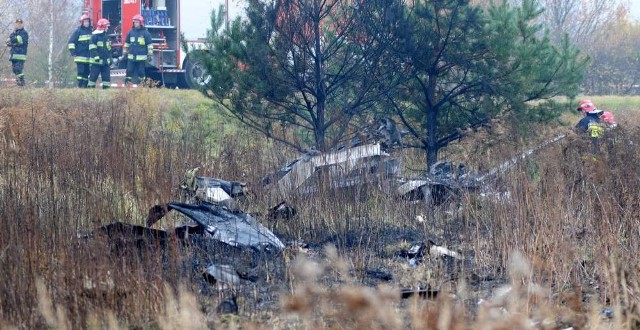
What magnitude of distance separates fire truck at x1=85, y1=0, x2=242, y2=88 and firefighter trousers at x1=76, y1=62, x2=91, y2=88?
0.73 m

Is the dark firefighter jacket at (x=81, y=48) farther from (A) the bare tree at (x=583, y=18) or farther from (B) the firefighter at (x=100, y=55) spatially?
(A) the bare tree at (x=583, y=18)

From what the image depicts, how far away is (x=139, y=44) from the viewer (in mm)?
19250

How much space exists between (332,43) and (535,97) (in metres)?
2.73

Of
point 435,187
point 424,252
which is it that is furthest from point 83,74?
point 424,252

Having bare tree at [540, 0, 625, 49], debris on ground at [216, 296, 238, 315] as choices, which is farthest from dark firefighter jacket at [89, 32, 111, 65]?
bare tree at [540, 0, 625, 49]

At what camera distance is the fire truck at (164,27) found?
2089 centimetres

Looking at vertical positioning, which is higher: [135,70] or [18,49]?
[18,49]

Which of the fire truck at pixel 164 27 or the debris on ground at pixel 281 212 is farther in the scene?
the fire truck at pixel 164 27

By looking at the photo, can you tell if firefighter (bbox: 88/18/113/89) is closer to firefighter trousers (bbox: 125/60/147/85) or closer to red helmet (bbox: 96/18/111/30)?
red helmet (bbox: 96/18/111/30)

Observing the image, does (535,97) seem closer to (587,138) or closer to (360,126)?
(360,126)

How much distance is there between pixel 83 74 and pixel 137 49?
5.54ft

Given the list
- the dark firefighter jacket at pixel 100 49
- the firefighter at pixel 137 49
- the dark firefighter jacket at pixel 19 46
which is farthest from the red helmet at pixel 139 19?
the dark firefighter jacket at pixel 19 46

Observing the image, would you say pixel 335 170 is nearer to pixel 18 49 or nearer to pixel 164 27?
pixel 18 49

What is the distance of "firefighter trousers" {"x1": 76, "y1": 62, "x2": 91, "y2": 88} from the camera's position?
19.7 m
